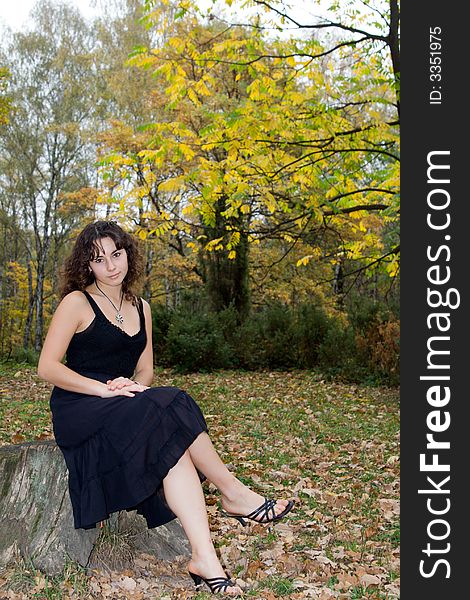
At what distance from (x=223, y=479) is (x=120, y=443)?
1.94 feet

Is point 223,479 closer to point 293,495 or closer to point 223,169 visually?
point 293,495

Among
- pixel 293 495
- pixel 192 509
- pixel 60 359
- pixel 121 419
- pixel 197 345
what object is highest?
pixel 60 359

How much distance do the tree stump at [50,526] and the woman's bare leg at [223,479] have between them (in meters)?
0.45

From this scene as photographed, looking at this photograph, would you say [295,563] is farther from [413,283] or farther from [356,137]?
[356,137]

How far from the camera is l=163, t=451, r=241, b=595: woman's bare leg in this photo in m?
2.96

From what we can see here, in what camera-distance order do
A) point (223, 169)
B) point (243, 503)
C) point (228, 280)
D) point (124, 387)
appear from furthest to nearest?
point (228, 280) → point (223, 169) → point (243, 503) → point (124, 387)

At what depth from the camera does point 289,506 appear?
3.38 meters

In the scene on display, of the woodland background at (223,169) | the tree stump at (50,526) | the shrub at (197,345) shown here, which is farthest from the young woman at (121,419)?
the shrub at (197,345)

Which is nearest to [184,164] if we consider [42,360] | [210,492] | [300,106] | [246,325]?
[246,325]

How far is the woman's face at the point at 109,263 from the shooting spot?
133 inches

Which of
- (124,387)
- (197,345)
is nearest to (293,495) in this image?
(124,387)

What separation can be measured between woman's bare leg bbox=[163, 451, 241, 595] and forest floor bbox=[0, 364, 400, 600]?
167mm

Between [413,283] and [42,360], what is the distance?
71.1 inches

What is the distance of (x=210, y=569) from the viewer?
2992 mm
